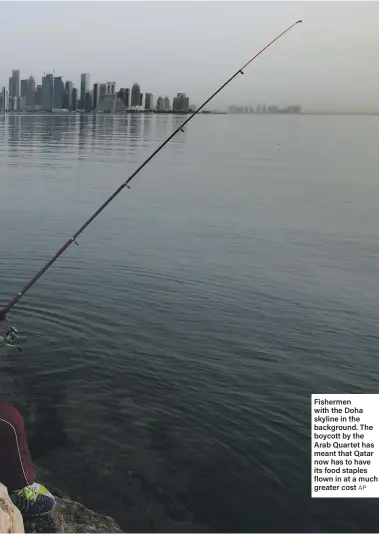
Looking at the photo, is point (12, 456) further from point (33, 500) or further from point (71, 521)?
point (71, 521)

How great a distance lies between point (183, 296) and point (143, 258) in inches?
169

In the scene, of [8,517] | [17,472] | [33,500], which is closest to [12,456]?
[17,472]

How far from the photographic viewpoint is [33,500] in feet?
20.1

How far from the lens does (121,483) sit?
7531 millimetres

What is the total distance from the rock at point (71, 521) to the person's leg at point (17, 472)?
12cm

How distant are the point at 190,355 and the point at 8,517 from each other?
271 inches

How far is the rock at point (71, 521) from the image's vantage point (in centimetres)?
613

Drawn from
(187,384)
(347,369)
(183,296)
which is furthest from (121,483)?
(183,296)

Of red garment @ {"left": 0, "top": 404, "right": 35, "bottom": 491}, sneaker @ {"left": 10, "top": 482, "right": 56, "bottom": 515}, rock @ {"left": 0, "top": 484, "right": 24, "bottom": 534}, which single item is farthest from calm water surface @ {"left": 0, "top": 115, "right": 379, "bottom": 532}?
rock @ {"left": 0, "top": 484, "right": 24, "bottom": 534}

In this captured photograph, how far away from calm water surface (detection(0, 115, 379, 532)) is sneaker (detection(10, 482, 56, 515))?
3.37 ft

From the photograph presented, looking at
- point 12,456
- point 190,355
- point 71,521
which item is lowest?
point 71,521

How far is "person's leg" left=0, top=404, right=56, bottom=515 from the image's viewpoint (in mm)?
6078

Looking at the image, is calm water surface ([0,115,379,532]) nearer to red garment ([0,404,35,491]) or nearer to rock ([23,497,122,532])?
rock ([23,497,122,532])

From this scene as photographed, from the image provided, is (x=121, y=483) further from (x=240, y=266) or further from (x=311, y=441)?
(x=240, y=266)
